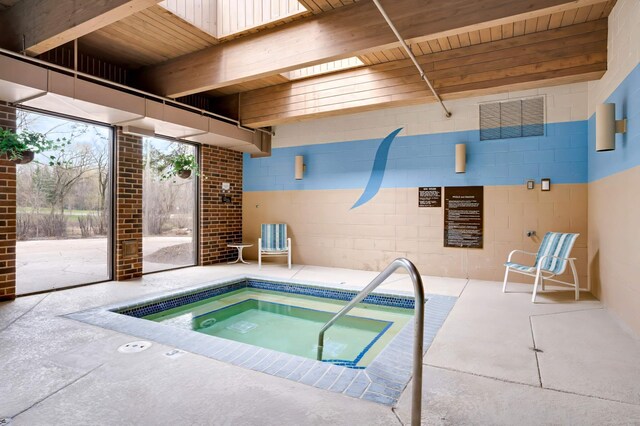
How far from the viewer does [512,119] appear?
5.20 m

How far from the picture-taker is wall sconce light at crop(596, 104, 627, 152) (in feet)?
11.0

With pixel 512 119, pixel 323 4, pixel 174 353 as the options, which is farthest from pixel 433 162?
pixel 174 353

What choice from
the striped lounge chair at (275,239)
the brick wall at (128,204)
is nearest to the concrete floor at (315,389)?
the brick wall at (128,204)

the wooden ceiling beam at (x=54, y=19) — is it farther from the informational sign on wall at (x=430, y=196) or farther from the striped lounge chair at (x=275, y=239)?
the informational sign on wall at (x=430, y=196)

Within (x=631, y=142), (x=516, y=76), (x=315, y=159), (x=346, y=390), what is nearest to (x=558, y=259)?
(x=631, y=142)

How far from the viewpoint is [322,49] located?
3732 millimetres

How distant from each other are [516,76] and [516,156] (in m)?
1.35

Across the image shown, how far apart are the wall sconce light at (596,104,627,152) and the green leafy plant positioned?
5841mm

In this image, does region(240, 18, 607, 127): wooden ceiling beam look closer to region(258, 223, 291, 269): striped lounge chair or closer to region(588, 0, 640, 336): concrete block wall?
region(588, 0, 640, 336): concrete block wall

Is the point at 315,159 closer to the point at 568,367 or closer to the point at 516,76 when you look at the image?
the point at 516,76

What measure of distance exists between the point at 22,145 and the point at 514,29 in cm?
551

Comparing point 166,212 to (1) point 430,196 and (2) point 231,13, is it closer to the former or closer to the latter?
(2) point 231,13

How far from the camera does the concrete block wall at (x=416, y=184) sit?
4910mm

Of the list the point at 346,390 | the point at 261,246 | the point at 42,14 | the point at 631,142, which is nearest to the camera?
the point at 346,390
